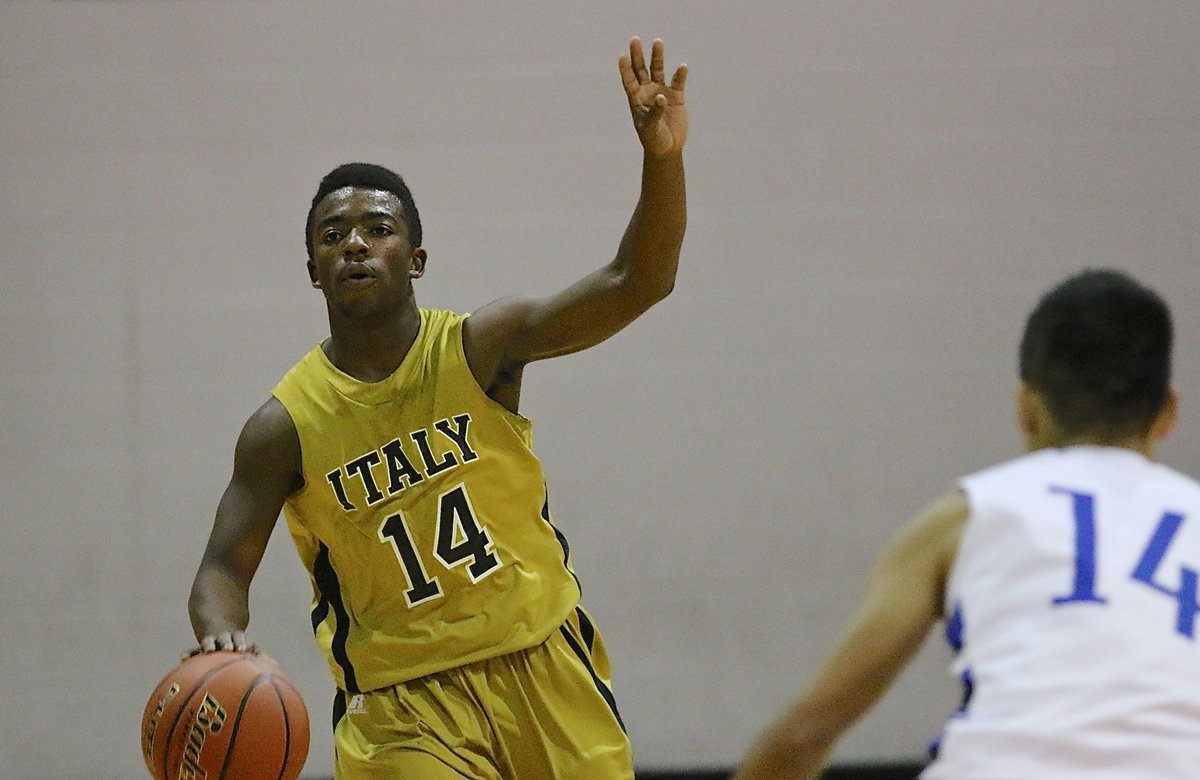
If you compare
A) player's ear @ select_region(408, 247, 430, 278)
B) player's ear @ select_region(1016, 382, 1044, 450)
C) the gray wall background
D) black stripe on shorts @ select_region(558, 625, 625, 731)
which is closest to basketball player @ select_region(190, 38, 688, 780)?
black stripe on shorts @ select_region(558, 625, 625, 731)

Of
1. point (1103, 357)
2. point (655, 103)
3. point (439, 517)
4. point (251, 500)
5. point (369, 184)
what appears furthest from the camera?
point (369, 184)

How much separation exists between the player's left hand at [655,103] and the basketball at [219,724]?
144 cm

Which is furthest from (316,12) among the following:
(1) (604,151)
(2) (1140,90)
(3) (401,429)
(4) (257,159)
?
(2) (1140,90)

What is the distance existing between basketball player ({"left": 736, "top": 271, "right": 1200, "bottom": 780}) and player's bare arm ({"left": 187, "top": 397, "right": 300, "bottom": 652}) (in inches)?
72.3

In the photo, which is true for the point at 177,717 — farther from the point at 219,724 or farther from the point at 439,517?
the point at 439,517

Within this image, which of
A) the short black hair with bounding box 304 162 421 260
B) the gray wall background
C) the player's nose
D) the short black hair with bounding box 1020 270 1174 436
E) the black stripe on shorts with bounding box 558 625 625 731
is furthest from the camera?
the gray wall background

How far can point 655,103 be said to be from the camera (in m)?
3.29

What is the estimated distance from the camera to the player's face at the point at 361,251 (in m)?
3.60

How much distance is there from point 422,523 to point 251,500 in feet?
1.42

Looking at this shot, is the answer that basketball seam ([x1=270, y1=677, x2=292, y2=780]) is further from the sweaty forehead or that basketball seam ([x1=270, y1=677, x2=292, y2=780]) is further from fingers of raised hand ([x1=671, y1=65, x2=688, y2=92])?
fingers of raised hand ([x1=671, y1=65, x2=688, y2=92])

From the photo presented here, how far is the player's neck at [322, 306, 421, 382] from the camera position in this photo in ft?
11.9

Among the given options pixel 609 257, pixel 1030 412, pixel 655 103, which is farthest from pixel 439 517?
pixel 609 257

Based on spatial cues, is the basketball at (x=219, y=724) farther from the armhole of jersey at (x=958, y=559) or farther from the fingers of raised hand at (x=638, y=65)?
the armhole of jersey at (x=958, y=559)

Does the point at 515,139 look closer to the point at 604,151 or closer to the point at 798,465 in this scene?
the point at 604,151
